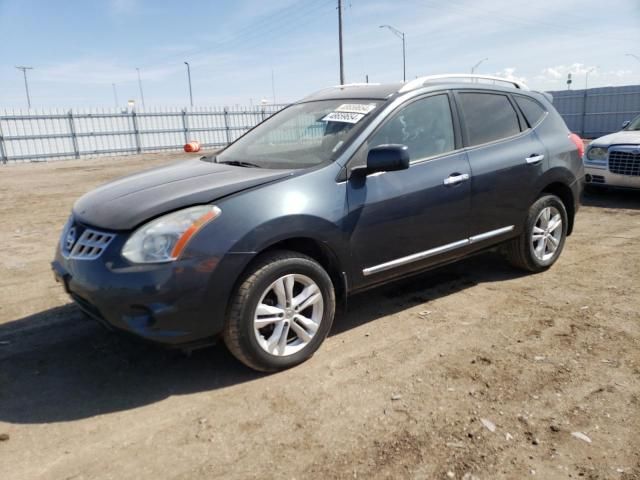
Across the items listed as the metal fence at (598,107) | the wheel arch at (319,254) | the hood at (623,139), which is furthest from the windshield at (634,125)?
the metal fence at (598,107)

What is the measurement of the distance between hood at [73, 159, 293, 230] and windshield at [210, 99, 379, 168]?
10.3 inches

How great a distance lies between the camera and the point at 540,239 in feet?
15.9

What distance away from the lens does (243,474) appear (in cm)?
232

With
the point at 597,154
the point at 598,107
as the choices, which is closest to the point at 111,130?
the point at 597,154

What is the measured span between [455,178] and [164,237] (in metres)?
2.22

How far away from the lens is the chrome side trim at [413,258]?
3.57 meters

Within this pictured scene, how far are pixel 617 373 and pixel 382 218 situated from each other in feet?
5.56

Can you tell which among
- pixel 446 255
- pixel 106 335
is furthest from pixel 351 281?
pixel 106 335

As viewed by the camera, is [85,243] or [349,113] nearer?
[85,243]

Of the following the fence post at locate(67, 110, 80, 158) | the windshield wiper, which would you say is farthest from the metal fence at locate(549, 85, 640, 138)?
the windshield wiper

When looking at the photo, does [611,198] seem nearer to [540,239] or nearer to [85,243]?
[540,239]

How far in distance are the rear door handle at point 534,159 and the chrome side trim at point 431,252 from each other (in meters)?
0.59

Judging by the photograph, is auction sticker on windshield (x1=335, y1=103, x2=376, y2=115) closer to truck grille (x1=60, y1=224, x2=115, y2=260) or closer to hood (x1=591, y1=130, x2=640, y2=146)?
truck grille (x1=60, y1=224, x2=115, y2=260)

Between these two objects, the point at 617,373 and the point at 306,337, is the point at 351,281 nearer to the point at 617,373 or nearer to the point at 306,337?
the point at 306,337
